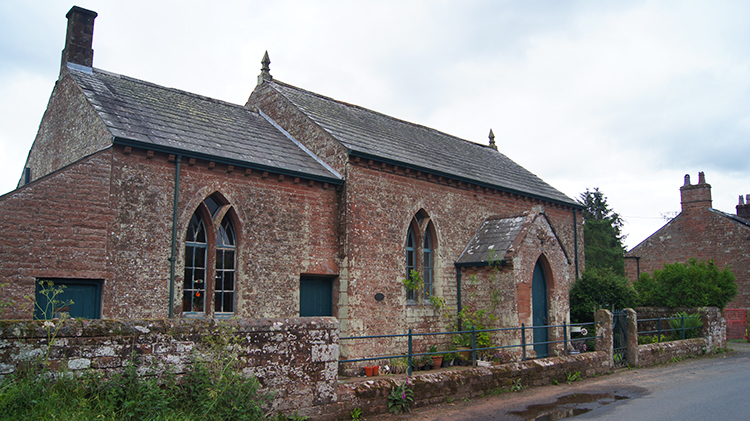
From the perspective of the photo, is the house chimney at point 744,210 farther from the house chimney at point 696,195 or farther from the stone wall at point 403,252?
the stone wall at point 403,252

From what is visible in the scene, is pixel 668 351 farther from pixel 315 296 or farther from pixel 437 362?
pixel 315 296

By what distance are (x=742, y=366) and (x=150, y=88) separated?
17343 millimetres

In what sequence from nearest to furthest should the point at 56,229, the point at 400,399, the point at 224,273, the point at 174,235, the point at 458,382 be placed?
the point at 400,399
the point at 56,229
the point at 458,382
the point at 174,235
the point at 224,273

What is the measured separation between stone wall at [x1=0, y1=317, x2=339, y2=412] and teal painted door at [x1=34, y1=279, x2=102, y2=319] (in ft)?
12.3

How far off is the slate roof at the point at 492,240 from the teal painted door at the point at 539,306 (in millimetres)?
1308

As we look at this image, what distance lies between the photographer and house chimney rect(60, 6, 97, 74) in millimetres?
12891

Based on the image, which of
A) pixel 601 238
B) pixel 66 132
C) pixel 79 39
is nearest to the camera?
pixel 66 132

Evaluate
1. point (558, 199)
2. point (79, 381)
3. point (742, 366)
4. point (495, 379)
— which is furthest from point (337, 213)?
point (742, 366)

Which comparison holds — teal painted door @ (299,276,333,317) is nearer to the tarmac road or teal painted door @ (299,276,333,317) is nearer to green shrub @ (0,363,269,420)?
the tarmac road

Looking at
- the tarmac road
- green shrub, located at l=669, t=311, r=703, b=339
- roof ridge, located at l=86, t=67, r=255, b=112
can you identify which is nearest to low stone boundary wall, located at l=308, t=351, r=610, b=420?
the tarmac road

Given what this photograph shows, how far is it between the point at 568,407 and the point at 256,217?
7.34 m

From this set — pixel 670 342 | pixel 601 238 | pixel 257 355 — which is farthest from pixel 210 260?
pixel 601 238

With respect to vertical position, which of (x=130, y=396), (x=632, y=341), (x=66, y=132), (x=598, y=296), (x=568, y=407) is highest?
(x=66, y=132)

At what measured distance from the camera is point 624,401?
9.72 m
